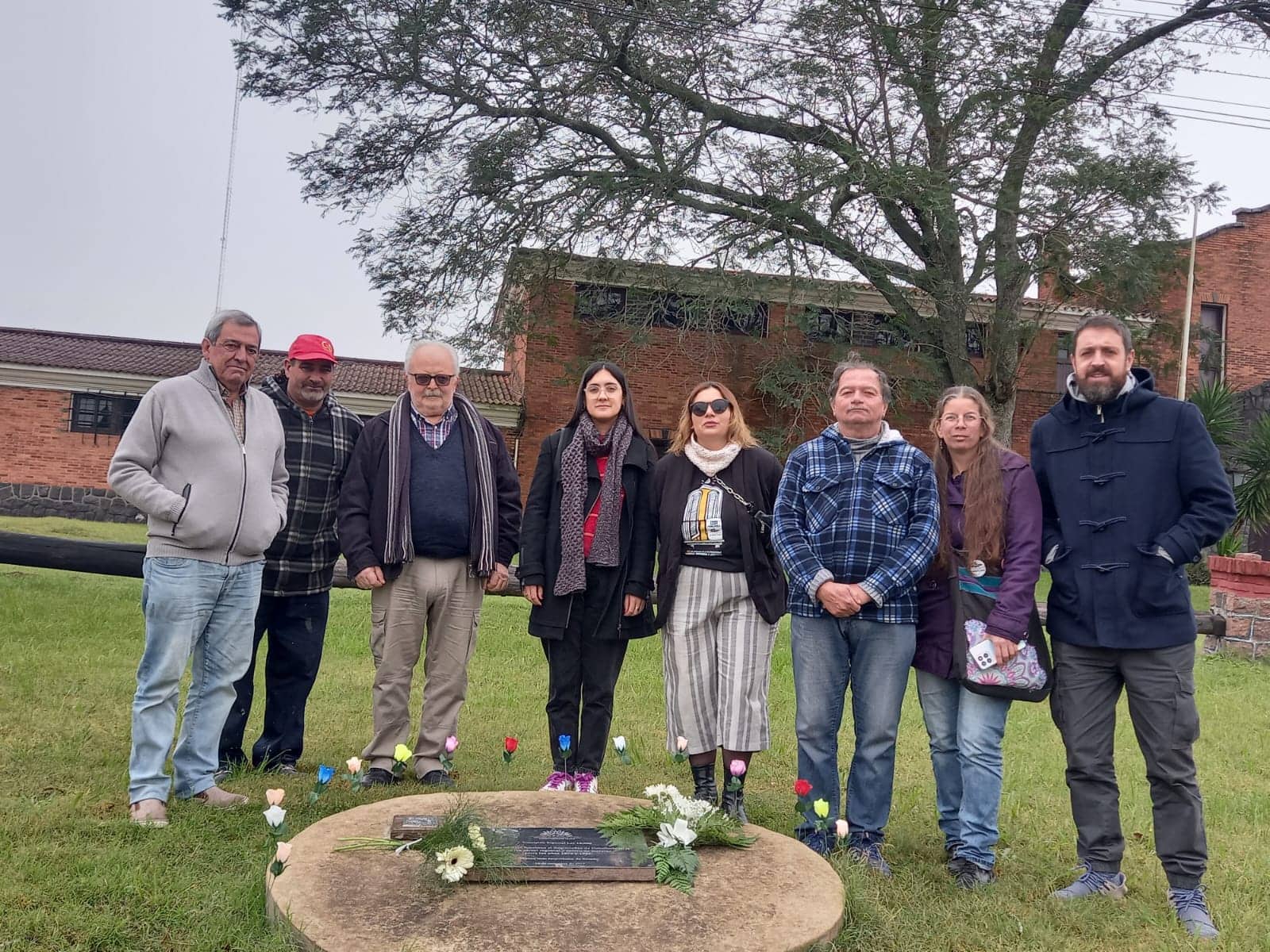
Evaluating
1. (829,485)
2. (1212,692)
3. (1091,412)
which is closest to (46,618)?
(829,485)

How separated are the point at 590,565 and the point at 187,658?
1.78 meters

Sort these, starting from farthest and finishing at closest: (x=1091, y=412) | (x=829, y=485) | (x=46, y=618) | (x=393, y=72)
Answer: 1. (x=393, y=72)
2. (x=46, y=618)
3. (x=829, y=485)
4. (x=1091, y=412)

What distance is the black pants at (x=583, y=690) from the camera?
4785 mm

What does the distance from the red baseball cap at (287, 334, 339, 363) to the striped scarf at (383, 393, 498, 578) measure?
0.43 m

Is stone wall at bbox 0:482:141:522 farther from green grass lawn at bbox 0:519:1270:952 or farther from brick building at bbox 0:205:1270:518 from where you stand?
green grass lawn at bbox 0:519:1270:952

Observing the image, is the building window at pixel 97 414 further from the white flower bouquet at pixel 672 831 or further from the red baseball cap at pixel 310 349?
the white flower bouquet at pixel 672 831

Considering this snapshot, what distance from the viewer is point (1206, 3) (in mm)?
17500

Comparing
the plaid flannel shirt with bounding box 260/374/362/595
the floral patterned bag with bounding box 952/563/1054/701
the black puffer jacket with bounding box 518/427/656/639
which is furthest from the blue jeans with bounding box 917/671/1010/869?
the plaid flannel shirt with bounding box 260/374/362/595

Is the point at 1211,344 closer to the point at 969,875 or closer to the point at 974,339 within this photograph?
the point at 974,339

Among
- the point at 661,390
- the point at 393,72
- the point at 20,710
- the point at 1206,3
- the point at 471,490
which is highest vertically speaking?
the point at 1206,3

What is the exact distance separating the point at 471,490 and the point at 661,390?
51.4ft

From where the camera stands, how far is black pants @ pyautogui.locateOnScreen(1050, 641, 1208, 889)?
370 cm

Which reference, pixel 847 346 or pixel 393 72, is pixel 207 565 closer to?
pixel 393 72

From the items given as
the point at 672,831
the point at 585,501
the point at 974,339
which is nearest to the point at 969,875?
the point at 672,831
